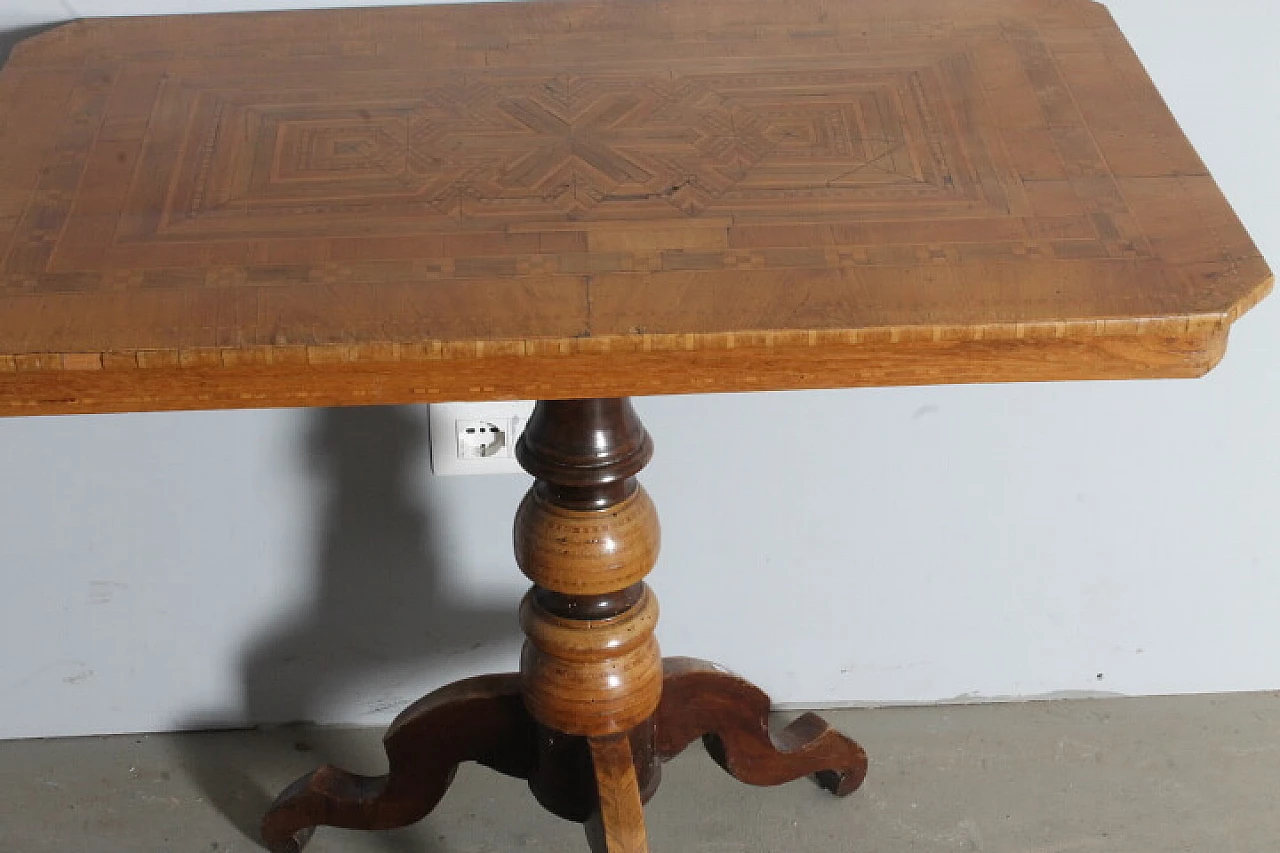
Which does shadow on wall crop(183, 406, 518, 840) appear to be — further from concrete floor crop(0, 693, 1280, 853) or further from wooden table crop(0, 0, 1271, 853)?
wooden table crop(0, 0, 1271, 853)

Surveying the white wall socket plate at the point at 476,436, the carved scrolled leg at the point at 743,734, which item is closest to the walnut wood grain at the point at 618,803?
the carved scrolled leg at the point at 743,734

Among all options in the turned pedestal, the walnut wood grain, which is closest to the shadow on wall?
the turned pedestal

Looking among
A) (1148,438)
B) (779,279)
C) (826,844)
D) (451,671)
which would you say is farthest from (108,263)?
(1148,438)

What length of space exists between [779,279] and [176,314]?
0.34m

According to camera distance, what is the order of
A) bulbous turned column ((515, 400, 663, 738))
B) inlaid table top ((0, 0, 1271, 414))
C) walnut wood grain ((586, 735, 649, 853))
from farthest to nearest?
walnut wood grain ((586, 735, 649, 853)) → bulbous turned column ((515, 400, 663, 738)) → inlaid table top ((0, 0, 1271, 414))

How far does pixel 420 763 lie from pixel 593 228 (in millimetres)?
632

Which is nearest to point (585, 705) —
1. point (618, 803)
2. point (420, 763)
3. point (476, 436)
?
point (618, 803)

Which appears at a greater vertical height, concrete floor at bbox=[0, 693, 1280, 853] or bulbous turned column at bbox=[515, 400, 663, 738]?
bulbous turned column at bbox=[515, 400, 663, 738]

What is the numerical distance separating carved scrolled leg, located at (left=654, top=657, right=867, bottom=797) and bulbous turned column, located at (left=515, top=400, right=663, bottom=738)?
8cm

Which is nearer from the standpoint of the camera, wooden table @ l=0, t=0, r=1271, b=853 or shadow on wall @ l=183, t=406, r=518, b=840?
wooden table @ l=0, t=0, r=1271, b=853

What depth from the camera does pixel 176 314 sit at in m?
0.85

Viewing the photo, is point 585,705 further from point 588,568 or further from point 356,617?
point 356,617

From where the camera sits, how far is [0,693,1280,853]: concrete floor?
1443 mm

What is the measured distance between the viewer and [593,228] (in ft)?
3.01
